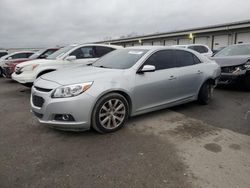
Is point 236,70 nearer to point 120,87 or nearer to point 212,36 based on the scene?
point 120,87

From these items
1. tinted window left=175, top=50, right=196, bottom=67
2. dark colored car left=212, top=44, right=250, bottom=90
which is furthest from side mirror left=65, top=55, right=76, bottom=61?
dark colored car left=212, top=44, right=250, bottom=90

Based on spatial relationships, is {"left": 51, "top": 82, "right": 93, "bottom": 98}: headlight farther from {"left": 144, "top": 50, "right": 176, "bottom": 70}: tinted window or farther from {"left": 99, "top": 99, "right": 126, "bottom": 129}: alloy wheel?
{"left": 144, "top": 50, "right": 176, "bottom": 70}: tinted window

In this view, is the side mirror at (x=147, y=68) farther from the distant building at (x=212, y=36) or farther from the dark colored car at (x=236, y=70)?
the distant building at (x=212, y=36)

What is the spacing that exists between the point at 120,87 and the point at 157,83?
0.93m

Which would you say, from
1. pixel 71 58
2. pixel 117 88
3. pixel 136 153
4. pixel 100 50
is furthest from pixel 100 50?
pixel 136 153

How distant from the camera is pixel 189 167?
3.00m

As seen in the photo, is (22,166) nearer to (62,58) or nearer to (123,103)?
(123,103)

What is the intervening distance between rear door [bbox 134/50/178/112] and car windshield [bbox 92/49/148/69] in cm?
27

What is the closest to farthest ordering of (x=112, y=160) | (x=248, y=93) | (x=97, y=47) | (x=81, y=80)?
(x=112, y=160) < (x=81, y=80) < (x=248, y=93) < (x=97, y=47)

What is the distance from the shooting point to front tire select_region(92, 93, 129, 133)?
154 inches

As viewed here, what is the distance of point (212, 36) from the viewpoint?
2686cm

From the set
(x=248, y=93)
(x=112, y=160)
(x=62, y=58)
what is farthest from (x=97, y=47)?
(x=112, y=160)

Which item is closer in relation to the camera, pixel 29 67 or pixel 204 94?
pixel 204 94

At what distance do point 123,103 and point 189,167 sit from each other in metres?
1.69
